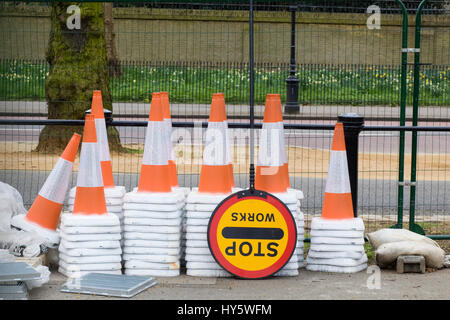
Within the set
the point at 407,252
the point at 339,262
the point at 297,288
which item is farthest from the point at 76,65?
the point at 297,288

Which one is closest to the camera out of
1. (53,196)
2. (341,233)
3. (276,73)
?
(341,233)

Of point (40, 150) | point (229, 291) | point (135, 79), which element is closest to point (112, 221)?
point (229, 291)

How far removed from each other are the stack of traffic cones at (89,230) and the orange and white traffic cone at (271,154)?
4.14ft

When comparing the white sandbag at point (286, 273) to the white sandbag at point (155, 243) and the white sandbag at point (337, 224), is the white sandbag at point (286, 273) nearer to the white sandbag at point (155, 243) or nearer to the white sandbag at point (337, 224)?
the white sandbag at point (337, 224)

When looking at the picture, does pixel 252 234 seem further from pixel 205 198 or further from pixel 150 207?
pixel 150 207

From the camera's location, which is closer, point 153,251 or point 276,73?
point 153,251

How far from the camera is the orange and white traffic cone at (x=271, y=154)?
6195mm

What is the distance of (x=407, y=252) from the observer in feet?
20.1

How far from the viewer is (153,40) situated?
1188cm

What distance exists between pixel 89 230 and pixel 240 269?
120 centimetres

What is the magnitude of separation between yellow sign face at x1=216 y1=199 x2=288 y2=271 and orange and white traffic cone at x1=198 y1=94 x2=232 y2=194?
37cm

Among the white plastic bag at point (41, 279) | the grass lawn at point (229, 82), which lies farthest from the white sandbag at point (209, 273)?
the grass lawn at point (229, 82)

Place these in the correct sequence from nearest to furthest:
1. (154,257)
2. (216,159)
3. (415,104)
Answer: (154,257)
(216,159)
(415,104)

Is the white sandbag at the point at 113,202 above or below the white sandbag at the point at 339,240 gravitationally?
above
